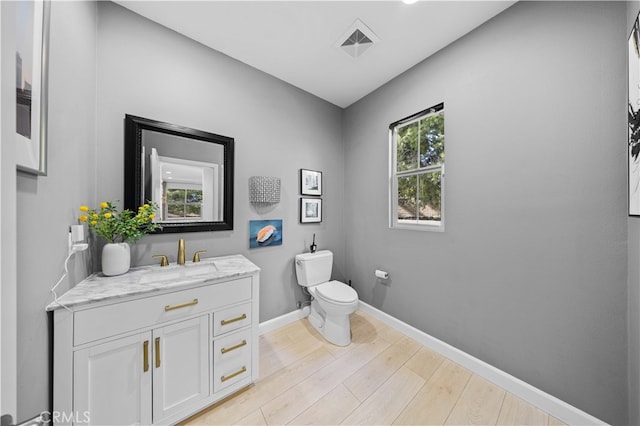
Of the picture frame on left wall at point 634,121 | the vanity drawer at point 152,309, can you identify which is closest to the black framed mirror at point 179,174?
the vanity drawer at point 152,309

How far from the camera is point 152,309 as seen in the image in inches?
45.1

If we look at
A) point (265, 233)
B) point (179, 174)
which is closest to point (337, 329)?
point (265, 233)

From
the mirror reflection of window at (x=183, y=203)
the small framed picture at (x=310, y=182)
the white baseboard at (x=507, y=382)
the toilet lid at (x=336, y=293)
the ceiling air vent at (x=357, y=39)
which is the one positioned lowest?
the white baseboard at (x=507, y=382)

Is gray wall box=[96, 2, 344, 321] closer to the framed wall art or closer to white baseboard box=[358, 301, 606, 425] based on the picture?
the framed wall art

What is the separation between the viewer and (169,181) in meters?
1.67

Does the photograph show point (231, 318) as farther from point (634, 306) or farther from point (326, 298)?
point (634, 306)

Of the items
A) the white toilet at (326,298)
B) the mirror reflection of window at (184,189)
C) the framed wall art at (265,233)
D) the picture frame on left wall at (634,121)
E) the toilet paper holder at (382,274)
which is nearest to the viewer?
the picture frame on left wall at (634,121)

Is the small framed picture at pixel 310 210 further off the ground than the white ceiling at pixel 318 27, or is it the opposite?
the white ceiling at pixel 318 27

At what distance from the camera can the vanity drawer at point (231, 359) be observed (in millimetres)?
1338

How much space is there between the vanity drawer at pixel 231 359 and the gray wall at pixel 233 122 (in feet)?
2.29

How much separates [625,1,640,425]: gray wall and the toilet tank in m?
1.96

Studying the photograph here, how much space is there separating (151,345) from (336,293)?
1.39 metres

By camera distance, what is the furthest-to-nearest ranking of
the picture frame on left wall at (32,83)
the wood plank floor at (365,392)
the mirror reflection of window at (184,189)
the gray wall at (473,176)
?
the mirror reflection of window at (184,189)
the wood plank floor at (365,392)
the gray wall at (473,176)
the picture frame on left wall at (32,83)

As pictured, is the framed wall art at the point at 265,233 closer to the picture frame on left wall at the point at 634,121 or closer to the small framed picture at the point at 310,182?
the small framed picture at the point at 310,182
